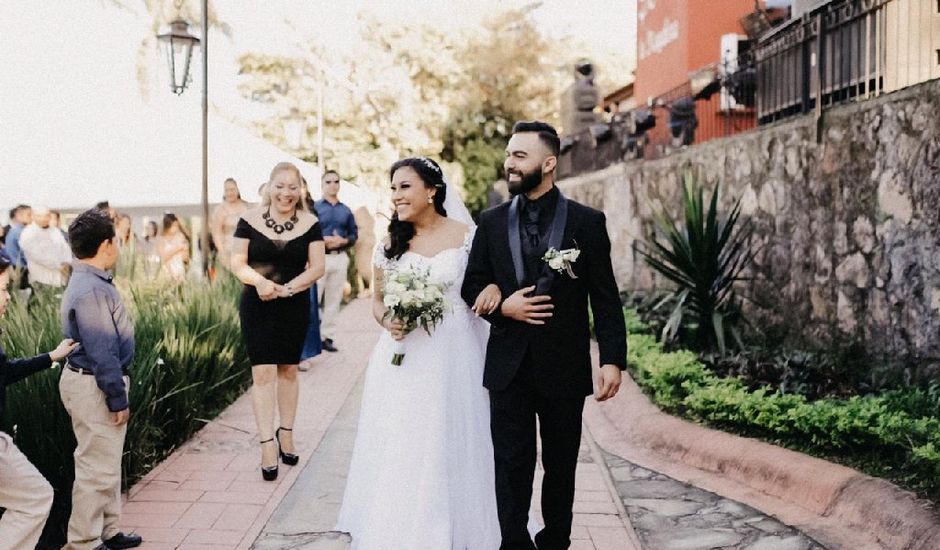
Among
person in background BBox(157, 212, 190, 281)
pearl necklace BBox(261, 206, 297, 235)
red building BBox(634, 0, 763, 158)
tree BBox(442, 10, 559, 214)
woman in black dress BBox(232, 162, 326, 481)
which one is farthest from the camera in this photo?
tree BBox(442, 10, 559, 214)

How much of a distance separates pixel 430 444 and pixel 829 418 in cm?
241

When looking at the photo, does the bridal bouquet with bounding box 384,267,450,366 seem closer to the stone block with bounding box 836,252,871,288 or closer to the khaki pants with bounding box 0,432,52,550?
the khaki pants with bounding box 0,432,52,550

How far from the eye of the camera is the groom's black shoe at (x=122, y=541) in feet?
14.8

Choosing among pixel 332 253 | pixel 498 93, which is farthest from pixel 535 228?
pixel 498 93

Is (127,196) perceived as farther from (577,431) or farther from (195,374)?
(577,431)

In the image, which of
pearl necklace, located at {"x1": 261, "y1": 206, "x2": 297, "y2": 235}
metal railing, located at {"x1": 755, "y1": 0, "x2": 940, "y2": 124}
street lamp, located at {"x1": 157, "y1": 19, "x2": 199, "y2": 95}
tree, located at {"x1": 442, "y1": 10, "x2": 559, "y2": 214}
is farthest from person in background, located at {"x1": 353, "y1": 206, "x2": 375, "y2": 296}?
tree, located at {"x1": 442, "y1": 10, "x2": 559, "y2": 214}

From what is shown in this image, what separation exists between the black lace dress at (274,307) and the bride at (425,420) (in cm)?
142

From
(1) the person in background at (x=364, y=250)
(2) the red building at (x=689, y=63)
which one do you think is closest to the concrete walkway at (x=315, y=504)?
(2) the red building at (x=689, y=63)

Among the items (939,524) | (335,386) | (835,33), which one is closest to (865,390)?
(939,524)

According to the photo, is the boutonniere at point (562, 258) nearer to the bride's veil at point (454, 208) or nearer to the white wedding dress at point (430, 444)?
the white wedding dress at point (430, 444)

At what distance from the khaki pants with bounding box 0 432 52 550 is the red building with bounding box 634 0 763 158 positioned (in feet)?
31.3

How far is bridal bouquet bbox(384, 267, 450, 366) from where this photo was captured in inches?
167

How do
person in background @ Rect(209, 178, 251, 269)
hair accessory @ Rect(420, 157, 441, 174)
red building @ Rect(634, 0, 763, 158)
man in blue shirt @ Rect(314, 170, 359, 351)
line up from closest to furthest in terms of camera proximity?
hair accessory @ Rect(420, 157, 441, 174), person in background @ Rect(209, 178, 251, 269), man in blue shirt @ Rect(314, 170, 359, 351), red building @ Rect(634, 0, 763, 158)

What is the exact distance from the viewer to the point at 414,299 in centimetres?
422
